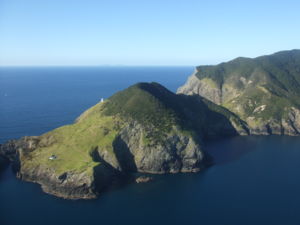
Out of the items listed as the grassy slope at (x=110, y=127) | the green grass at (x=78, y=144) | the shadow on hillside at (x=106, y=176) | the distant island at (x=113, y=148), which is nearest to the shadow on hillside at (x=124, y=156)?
the distant island at (x=113, y=148)

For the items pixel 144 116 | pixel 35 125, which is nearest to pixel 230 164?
pixel 144 116

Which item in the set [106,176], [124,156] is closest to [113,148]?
[124,156]

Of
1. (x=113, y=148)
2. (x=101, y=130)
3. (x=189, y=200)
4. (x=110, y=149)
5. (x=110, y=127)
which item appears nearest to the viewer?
(x=189, y=200)

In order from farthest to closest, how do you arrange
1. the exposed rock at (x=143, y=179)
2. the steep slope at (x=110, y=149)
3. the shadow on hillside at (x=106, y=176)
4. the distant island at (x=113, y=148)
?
the exposed rock at (x=143, y=179) → the distant island at (x=113, y=148) → the steep slope at (x=110, y=149) → the shadow on hillside at (x=106, y=176)

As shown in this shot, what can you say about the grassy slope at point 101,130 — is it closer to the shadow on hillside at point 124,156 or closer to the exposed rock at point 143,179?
the shadow on hillside at point 124,156

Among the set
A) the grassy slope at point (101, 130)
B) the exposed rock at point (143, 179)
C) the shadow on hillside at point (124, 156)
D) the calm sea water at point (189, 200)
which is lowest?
the calm sea water at point (189, 200)

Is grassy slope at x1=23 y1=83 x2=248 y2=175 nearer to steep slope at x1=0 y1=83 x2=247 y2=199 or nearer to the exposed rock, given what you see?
steep slope at x1=0 y1=83 x2=247 y2=199

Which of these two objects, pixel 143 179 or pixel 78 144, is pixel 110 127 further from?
pixel 143 179

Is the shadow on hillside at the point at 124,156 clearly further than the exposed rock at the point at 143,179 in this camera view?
Yes

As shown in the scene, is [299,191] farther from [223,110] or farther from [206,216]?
[223,110]
